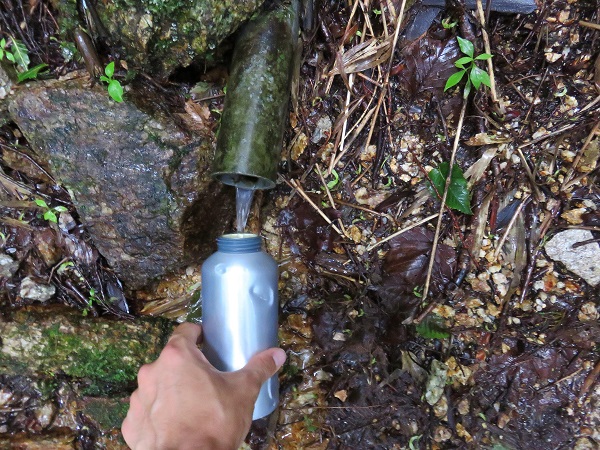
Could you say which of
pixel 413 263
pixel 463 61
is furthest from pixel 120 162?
pixel 463 61

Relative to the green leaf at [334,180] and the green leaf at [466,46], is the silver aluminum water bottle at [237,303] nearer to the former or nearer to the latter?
the green leaf at [334,180]

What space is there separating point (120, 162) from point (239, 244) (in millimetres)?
901

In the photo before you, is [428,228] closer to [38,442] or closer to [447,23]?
[447,23]

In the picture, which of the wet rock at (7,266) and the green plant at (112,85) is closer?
the green plant at (112,85)

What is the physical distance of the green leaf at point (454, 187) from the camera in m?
2.35

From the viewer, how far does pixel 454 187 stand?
2377 millimetres

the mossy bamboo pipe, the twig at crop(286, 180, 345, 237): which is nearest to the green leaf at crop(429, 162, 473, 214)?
the twig at crop(286, 180, 345, 237)

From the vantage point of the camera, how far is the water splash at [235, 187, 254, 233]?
249 cm

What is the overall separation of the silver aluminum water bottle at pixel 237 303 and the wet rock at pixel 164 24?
3.50 ft

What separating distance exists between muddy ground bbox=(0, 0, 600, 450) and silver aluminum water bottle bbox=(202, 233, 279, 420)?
2.01 feet

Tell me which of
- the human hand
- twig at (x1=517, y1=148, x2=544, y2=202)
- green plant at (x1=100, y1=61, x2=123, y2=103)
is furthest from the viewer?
twig at (x1=517, y1=148, x2=544, y2=202)

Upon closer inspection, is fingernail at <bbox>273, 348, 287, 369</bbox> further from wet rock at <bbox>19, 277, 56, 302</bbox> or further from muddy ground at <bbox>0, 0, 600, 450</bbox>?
wet rock at <bbox>19, 277, 56, 302</bbox>

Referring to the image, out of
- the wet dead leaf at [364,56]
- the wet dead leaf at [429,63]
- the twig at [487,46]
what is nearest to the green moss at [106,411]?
the wet dead leaf at [364,56]

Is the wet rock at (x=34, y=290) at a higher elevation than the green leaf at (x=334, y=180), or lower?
lower
